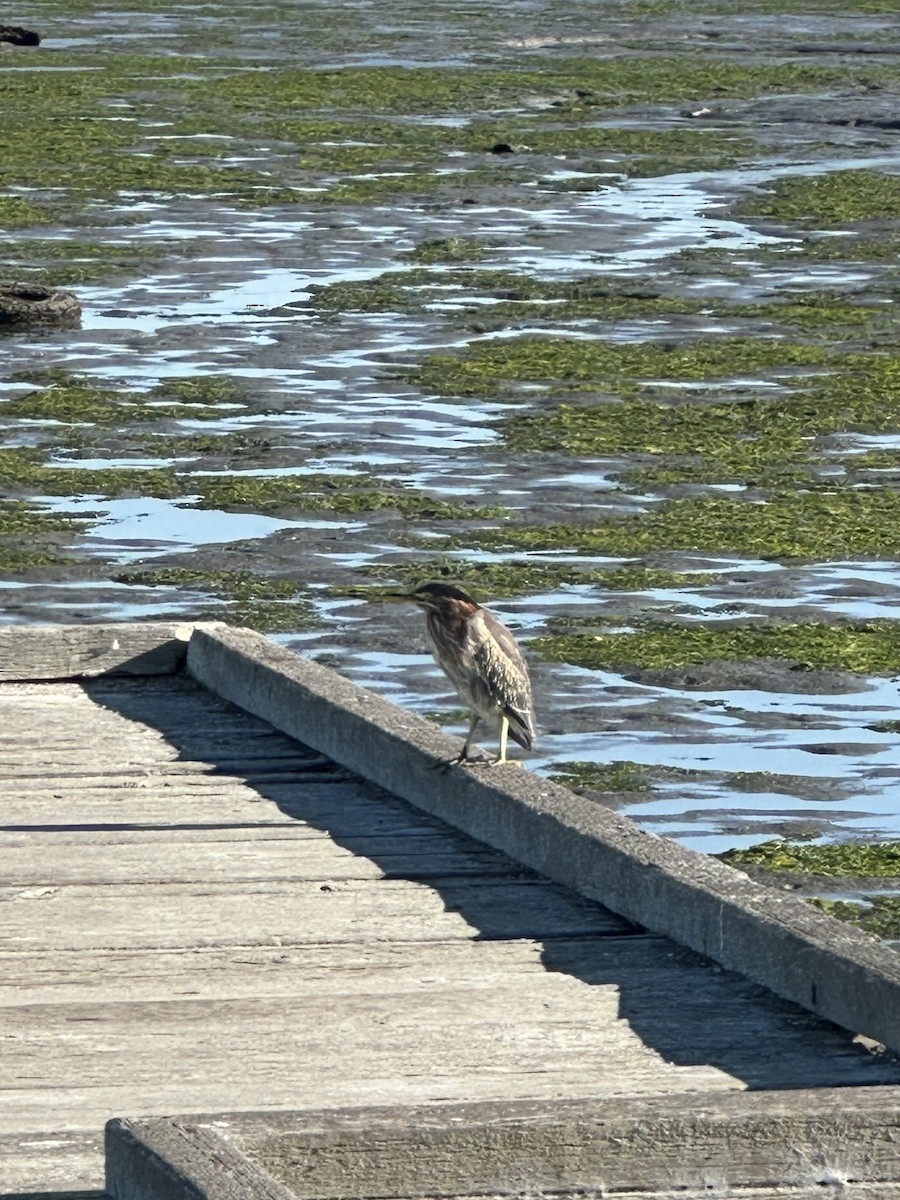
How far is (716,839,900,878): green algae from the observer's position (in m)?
7.40

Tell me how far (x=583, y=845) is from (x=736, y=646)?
5.03m

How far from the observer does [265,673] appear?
6098mm

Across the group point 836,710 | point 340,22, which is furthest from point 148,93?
point 836,710

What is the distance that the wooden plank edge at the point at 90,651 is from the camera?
6625 millimetres

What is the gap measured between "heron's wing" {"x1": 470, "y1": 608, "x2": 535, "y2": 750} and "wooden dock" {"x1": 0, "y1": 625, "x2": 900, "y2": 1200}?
261mm

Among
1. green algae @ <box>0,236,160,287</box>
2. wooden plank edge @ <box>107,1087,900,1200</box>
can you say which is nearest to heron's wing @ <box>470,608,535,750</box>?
wooden plank edge @ <box>107,1087,900,1200</box>

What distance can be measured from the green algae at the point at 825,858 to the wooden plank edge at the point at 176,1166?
4.33m

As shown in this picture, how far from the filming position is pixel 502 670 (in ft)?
19.3

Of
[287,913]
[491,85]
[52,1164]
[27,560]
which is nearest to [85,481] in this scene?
[27,560]

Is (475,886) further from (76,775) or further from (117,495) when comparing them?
(117,495)

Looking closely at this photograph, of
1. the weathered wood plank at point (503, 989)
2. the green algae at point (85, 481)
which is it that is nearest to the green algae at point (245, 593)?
the green algae at point (85, 481)

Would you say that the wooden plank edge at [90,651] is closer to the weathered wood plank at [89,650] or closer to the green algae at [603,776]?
the weathered wood plank at [89,650]

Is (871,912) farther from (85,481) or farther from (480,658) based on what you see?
(85,481)

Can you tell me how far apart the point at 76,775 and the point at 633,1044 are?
2.02 meters
